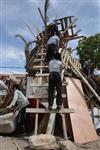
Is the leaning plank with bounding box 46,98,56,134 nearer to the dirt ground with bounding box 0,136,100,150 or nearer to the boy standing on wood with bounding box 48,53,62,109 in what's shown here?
the boy standing on wood with bounding box 48,53,62,109

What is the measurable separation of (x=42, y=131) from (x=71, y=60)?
320cm

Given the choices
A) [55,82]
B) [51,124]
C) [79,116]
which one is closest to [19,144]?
[51,124]

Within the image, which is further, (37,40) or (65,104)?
(37,40)

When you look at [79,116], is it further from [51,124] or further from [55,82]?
[55,82]

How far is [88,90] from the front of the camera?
1155 cm

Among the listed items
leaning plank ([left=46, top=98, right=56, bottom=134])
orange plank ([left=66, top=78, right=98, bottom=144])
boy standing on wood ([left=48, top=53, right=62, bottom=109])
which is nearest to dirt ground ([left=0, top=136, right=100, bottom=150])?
orange plank ([left=66, top=78, right=98, bottom=144])

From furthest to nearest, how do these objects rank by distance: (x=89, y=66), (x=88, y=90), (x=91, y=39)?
(x=91, y=39)
(x=89, y=66)
(x=88, y=90)

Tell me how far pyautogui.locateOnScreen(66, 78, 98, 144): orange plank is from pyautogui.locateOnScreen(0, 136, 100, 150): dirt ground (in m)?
0.28

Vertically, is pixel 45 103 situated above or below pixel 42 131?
above

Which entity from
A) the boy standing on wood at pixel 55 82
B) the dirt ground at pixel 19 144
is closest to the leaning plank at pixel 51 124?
the boy standing on wood at pixel 55 82

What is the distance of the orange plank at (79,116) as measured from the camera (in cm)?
936

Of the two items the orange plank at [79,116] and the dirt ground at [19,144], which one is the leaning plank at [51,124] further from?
the dirt ground at [19,144]

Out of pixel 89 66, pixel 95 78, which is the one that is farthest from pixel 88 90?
pixel 89 66

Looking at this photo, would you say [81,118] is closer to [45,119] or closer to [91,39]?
[45,119]
